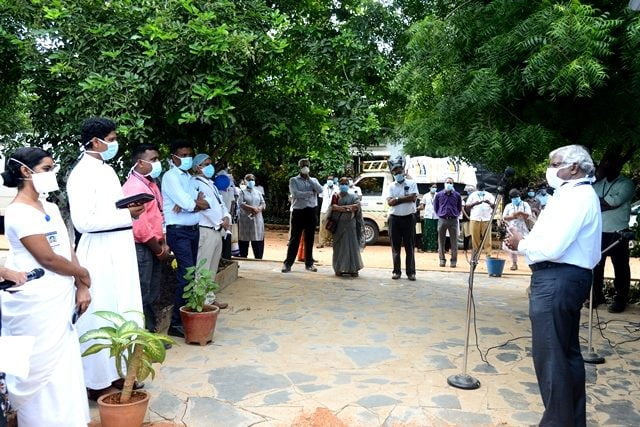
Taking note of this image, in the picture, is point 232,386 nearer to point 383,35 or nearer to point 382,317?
point 382,317

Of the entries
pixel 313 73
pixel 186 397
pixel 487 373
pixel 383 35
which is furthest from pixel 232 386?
pixel 383 35

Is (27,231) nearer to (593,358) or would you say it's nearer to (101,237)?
(101,237)

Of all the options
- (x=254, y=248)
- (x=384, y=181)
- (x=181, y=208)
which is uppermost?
(x=384, y=181)

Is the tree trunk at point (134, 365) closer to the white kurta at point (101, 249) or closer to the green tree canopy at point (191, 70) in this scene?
the white kurta at point (101, 249)

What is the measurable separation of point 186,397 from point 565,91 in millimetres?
3644

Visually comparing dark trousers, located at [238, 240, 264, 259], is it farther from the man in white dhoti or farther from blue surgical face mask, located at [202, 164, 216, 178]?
the man in white dhoti

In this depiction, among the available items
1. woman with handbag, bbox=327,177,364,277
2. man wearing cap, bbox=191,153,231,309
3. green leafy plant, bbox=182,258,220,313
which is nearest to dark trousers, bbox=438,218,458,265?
woman with handbag, bbox=327,177,364,277

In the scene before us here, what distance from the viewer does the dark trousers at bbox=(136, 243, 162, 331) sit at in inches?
174

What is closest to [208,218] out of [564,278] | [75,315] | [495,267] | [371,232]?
[75,315]

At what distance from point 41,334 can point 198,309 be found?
2.23 metres

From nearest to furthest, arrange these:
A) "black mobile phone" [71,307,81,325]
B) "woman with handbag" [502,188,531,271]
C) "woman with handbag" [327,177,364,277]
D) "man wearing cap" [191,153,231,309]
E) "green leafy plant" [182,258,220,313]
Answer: "black mobile phone" [71,307,81,325] → "green leafy plant" [182,258,220,313] → "man wearing cap" [191,153,231,309] → "woman with handbag" [327,177,364,277] → "woman with handbag" [502,188,531,271]

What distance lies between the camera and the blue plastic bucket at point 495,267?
1002 centimetres

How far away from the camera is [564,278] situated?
10.9ft

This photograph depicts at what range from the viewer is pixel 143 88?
5254mm
